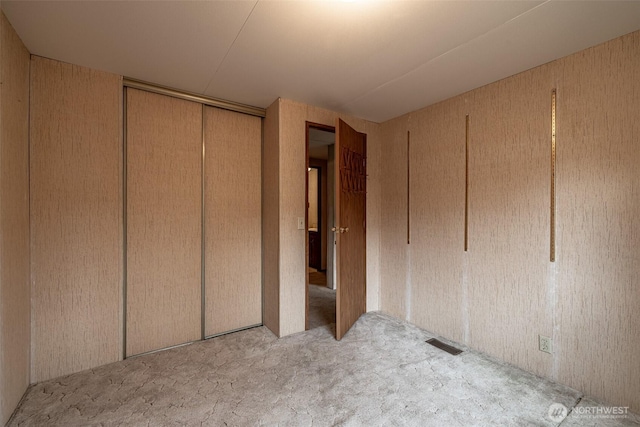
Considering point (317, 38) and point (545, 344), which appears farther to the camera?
point (545, 344)

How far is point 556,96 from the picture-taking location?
1976 mm

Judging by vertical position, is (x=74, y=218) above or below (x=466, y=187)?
below

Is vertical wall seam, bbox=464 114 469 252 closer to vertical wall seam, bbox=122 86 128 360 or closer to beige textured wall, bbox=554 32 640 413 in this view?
beige textured wall, bbox=554 32 640 413

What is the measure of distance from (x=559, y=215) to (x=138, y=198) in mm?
3387

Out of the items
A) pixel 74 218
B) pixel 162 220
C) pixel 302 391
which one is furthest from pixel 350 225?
pixel 74 218

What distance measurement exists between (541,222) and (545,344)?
3.03 feet

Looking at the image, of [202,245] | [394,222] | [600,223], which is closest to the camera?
[600,223]

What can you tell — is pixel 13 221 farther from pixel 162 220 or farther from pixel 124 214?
pixel 162 220

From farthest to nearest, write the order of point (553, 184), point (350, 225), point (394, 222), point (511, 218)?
point (394, 222) → point (350, 225) → point (511, 218) → point (553, 184)

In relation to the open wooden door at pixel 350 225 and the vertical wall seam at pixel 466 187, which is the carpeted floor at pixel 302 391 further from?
the vertical wall seam at pixel 466 187

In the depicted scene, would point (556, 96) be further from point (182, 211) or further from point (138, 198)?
point (138, 198)

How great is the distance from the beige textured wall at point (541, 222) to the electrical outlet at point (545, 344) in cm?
3

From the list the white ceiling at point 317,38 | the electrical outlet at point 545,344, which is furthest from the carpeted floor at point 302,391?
the white ceiling at point 317,38

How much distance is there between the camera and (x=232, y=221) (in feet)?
9.27
